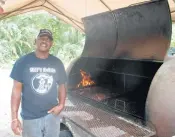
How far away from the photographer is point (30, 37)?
16203 millimetres

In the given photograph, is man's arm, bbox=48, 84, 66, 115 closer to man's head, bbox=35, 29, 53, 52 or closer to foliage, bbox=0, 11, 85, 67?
man's head, bbox=35, 29, 53, 52

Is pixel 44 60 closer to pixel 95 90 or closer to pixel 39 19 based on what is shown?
pixel 95 90

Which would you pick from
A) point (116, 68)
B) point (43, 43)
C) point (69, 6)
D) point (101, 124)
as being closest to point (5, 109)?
point (69, 6)

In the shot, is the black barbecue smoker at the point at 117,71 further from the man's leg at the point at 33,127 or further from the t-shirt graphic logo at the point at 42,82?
the t-shirt graphic logo at the point at 42,82

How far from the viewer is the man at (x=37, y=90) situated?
219cm

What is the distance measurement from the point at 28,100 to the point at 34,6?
13.4 ft

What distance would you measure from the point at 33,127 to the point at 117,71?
8.48ft

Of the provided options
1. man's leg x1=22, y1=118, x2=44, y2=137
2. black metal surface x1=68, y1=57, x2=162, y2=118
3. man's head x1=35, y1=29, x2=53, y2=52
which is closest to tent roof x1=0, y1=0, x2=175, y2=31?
black metal surface x1=68, y1=57, x2=162, y2=118

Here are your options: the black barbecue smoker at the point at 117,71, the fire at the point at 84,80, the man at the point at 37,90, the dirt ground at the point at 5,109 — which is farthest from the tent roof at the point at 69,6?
the man at the point at 37,90

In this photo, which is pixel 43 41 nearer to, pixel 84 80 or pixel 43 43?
pixel 43 43

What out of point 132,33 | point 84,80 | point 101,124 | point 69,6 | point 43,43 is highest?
point 69,6

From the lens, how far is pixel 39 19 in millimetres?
17312

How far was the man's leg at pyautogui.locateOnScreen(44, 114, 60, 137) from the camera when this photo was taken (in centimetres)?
233

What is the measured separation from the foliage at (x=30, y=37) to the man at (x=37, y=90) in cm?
1328
